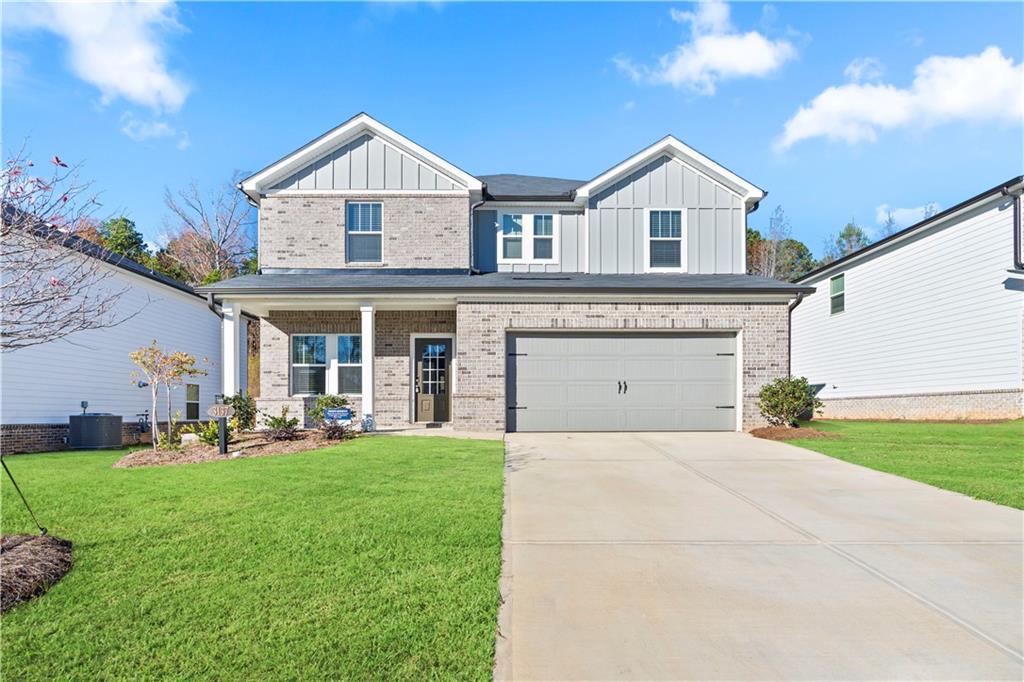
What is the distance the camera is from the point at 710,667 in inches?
120

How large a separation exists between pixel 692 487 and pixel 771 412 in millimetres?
6179

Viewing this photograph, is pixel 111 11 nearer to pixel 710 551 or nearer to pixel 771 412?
pixel 710 551

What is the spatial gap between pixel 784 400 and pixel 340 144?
1206 cm

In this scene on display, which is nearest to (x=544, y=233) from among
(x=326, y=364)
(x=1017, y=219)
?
(x=326, y=364)

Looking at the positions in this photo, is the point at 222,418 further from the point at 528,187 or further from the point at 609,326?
the point at 528,187

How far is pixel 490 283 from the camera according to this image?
13258 millimetres

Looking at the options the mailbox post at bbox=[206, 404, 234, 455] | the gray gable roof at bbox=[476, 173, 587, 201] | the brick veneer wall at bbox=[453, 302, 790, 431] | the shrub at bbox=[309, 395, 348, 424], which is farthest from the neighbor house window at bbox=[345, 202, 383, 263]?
the mailbox post at bbox=[206, 404, 234, 455]

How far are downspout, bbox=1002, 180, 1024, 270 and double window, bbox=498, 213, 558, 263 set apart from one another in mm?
10742

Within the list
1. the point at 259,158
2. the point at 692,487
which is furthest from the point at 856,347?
the point at 259,158

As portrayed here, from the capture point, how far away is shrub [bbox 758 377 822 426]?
1223 cm

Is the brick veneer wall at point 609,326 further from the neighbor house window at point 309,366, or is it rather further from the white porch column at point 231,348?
the white porch column at point 231,348

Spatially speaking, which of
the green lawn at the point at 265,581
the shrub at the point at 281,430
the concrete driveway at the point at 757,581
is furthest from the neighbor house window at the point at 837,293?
the shrub at the point at 281,430

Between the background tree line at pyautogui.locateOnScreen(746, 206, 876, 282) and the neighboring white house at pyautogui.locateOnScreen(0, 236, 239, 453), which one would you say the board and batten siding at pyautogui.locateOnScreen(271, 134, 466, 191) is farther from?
the background tree line at pyautogui.locateOnScreen(746, 206, 876, 282)

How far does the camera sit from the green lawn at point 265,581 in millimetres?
2994
